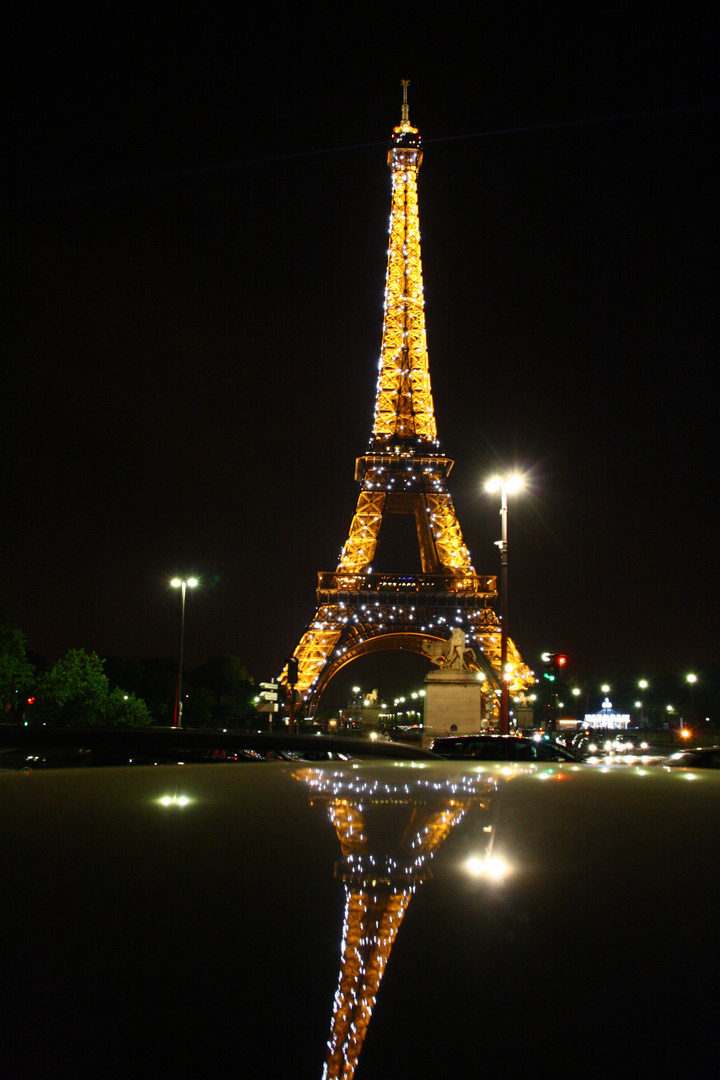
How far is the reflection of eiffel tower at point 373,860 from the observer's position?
1.25m

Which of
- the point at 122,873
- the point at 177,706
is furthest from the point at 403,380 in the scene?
the point at 122,873

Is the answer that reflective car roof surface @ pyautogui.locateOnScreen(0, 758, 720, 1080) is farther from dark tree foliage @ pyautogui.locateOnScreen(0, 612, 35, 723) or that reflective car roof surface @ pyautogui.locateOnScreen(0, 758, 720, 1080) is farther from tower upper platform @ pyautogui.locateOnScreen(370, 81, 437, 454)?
tower upper platform @ pyautogui.locateOnScreen(370, 81, 437, 454)

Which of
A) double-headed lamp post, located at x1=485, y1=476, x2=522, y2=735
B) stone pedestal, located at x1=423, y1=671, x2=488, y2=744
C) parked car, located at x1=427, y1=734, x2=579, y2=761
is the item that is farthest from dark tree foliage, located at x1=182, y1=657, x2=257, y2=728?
parked car, located at x1=427, y1=734, x2=579, y2=761

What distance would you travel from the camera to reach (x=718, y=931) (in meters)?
1.51

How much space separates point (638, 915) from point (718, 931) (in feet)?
0.46

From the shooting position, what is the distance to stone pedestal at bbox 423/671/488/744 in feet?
92.5

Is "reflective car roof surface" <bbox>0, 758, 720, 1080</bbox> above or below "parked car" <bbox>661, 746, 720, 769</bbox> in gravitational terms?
above

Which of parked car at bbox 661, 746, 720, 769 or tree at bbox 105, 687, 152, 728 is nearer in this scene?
parked car at bbox 661, 746, 720, 769

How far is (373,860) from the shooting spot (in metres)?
1.92

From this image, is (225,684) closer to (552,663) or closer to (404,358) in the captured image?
(404,358)

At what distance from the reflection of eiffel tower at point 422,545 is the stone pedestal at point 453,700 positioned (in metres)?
22.1

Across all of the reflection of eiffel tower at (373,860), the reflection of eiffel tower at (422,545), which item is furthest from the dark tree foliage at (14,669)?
the reflection of eiffel tower at (373,860)

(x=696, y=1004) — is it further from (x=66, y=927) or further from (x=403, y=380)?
(x=403, y=380)

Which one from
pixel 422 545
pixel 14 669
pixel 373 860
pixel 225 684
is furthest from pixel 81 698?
pixel 225 684
